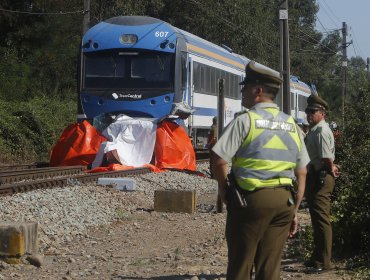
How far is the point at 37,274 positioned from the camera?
8.25m

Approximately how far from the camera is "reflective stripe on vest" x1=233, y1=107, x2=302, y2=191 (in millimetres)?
5449

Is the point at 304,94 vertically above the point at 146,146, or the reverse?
the point at 304,94

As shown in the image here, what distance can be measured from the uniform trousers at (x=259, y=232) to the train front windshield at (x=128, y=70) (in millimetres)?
15199

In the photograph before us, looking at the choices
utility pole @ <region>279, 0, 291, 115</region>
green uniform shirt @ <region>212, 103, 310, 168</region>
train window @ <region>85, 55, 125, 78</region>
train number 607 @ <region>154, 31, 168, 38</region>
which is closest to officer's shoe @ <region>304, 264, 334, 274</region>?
green uniform shirt @ <region>212, 103, 310, 168</region>

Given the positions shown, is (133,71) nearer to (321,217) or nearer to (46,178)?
(46,178)

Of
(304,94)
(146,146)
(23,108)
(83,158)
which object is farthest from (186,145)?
(304,94)

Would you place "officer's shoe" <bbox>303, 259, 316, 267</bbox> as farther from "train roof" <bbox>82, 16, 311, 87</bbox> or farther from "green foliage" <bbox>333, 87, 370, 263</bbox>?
"train roof" <bbox>82, 16, 311, 87</bbox>

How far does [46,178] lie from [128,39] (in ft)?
17.3

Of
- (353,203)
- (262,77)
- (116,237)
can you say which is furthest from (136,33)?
(262,77)

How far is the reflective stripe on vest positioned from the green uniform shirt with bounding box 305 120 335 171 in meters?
2.54

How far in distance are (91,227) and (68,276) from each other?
360 centimetres

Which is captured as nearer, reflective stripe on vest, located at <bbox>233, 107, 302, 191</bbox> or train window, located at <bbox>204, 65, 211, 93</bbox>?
reflective stripe on vest, located at <bbox>233, 107, 302, 191</bbox>

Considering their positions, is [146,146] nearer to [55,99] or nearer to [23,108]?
[23,108]

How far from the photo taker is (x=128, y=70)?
2086 centimetres
